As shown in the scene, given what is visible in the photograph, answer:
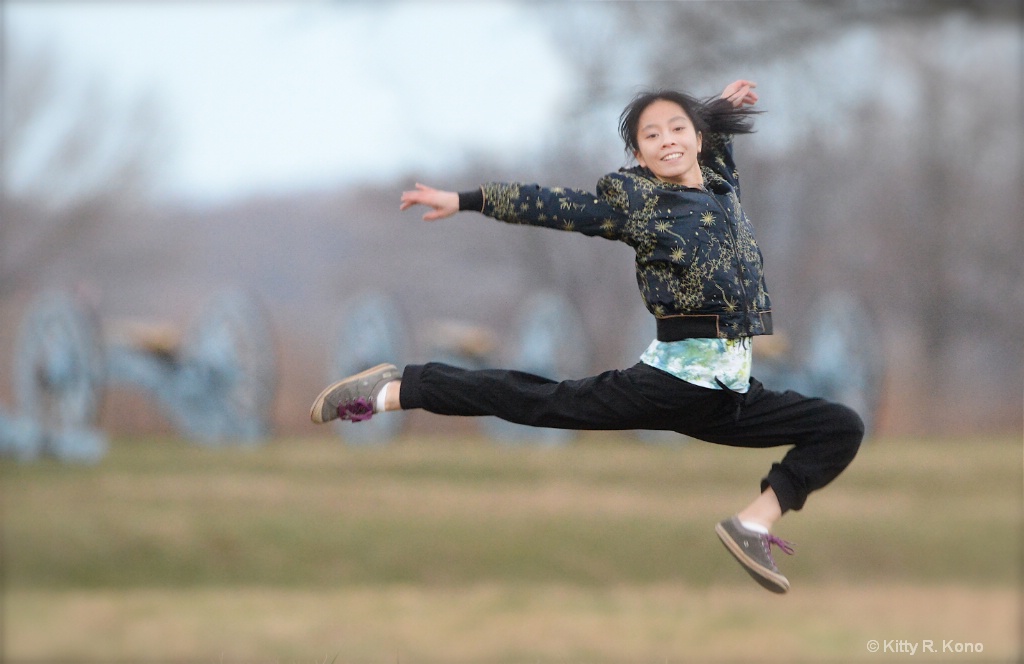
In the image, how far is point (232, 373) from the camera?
40.4 ft

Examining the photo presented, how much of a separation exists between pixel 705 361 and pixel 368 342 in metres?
9.24

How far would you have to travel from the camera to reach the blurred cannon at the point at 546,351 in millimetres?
13367

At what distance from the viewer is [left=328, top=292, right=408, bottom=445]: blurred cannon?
506 inches

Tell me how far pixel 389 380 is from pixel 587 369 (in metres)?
11.3

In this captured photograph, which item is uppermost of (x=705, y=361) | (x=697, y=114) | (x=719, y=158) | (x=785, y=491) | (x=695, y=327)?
(x=697, y=114)

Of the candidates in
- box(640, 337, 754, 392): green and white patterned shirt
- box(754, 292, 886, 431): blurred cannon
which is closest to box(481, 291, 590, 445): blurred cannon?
box(754, 292, 886, 431): blurred cannon

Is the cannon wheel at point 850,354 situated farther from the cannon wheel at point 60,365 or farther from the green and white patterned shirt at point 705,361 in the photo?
the green and white patterned shirt at point 705,361

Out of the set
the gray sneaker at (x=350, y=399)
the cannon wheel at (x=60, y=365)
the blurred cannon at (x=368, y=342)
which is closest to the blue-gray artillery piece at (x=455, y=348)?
the blurred cannon at (x=368, y=342)

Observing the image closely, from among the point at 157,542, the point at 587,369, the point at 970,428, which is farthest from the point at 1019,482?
the point at 157,542

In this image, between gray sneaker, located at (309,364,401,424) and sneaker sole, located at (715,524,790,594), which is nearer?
sneaker sole, located at (715,524,790,594)

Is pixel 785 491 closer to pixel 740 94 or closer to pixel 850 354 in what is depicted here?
pixel 740 94

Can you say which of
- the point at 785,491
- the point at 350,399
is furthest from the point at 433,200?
the point at 785,491

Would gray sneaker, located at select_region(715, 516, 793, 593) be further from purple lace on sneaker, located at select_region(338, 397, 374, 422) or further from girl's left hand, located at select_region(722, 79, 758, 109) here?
girl's left hand, located at select_region(722, 79, 758, 109)

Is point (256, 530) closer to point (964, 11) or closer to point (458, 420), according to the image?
point (458, 420)
